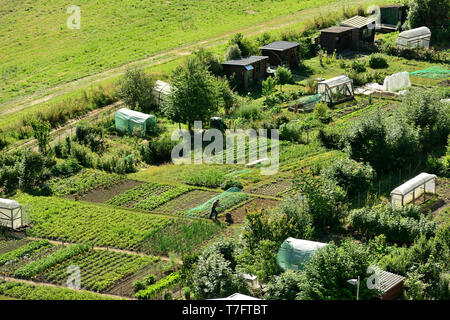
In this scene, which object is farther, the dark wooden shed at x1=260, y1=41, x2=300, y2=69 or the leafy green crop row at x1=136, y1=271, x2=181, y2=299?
the dark wooden shed at x1=260, y1=41, x2=300, y2=69

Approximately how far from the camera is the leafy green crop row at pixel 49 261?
24.2 m

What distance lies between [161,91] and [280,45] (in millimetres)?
13400

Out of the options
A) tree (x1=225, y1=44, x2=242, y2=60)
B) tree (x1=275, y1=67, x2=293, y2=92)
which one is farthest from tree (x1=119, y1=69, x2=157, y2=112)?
tree (x1=275, y1=67, x2=293, y2=92)

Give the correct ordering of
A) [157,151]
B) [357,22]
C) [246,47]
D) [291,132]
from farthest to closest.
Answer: [357,22], [246,47], [291,132], [157,151]

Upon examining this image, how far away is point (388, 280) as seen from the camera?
20844mm

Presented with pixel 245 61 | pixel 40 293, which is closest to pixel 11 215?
pixel 40 293

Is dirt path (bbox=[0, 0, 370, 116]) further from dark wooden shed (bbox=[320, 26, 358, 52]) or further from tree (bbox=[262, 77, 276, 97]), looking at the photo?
tree (bbox=[262, 77, 276, 97])

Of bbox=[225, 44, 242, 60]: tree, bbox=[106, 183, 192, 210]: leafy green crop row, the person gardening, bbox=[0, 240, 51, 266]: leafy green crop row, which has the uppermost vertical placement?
bbox=[225, 44, 242, 60]: tree

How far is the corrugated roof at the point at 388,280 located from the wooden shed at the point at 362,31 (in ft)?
120

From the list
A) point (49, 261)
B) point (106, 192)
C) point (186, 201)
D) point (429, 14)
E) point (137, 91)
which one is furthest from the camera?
point (429, 14)

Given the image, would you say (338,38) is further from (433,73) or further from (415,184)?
(415,184)

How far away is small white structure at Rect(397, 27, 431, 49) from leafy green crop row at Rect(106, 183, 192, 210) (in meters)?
29.1

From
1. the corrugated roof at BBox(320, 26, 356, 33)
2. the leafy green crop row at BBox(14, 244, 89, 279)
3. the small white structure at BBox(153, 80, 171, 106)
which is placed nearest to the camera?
the leafy green crop row at BBox(14, 244, 89, 279)

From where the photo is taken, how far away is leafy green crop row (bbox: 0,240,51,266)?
2542 cm
